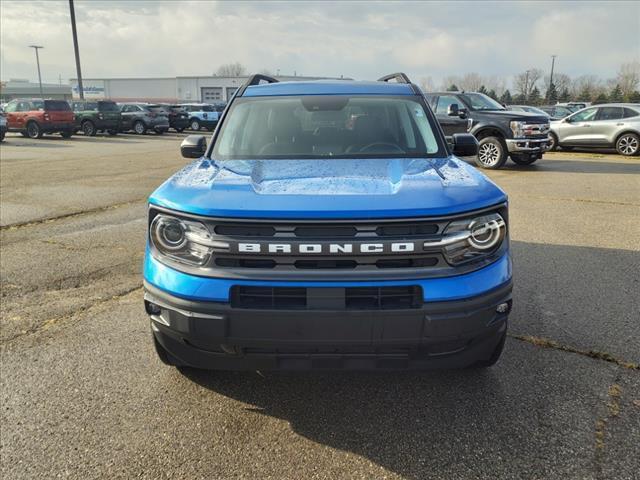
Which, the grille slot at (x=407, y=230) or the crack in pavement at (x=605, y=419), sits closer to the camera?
the grille slot at (x=407, y=230)

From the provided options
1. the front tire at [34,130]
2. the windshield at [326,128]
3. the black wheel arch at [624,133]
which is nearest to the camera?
the windshield at [326,128]

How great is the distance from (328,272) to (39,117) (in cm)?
2634

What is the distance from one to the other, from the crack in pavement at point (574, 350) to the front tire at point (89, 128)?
27.9m

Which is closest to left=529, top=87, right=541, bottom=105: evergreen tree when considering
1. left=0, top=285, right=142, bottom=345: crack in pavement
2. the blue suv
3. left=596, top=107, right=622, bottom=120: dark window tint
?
left=596, top=107, right=622, bottom=120: dark window tint

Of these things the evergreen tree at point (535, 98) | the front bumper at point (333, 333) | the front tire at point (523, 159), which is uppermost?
the evergreen tree at point (535, 98)

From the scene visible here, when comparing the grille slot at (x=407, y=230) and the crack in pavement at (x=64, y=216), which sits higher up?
the grille slot at (x=407, y=230)

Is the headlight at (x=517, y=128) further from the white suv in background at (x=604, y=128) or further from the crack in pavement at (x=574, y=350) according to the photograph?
the crack in pavement at (x=574, y=350)

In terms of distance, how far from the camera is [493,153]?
12.6m

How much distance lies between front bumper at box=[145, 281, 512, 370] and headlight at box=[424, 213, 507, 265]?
0.20m

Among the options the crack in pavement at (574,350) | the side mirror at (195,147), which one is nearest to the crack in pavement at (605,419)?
the crack in pavement at (574,350)

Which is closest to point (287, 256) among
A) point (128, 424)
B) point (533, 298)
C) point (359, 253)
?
point (359, 253)

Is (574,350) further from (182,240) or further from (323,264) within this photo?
(182,240)

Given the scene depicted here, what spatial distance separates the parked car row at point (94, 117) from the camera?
23984mm

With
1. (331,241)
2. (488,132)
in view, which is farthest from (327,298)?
(488,132)
